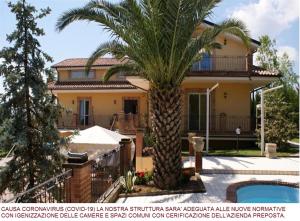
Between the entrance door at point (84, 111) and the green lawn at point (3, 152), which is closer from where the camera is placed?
the green lawn at point (3, 152)

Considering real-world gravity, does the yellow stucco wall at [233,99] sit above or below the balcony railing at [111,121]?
above

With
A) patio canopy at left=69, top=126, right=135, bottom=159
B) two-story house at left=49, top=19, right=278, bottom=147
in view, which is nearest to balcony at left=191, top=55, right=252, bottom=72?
two-story house at left=49, top=19, right=278, bottom=147

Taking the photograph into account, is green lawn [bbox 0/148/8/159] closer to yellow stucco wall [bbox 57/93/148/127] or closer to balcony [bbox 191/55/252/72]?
yellow stucco wall [bbox 57/93/148/127]

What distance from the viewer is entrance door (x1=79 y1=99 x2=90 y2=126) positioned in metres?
A: 19.3

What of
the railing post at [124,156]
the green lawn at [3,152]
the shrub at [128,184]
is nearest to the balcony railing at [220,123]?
the railing post at [124,156]

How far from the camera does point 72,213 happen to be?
573cm

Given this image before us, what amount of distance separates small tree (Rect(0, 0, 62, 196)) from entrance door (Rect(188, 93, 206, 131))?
35.0 feet

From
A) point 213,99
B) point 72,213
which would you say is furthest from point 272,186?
point 213,99

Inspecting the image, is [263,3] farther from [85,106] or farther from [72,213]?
[85,106]

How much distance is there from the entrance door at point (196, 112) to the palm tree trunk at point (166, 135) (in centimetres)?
874

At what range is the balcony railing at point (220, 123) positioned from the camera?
1753 cm

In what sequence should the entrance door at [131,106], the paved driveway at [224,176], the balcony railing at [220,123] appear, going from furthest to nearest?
the entrance door at [131,106] < the balcony railing at [220,123] < the paved driveway at [224,176]

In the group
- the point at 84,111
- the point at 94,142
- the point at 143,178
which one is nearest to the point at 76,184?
the point at 143,178

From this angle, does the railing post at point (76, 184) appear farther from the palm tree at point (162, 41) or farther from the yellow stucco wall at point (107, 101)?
the yellow stucco wall at point (107, 101)
